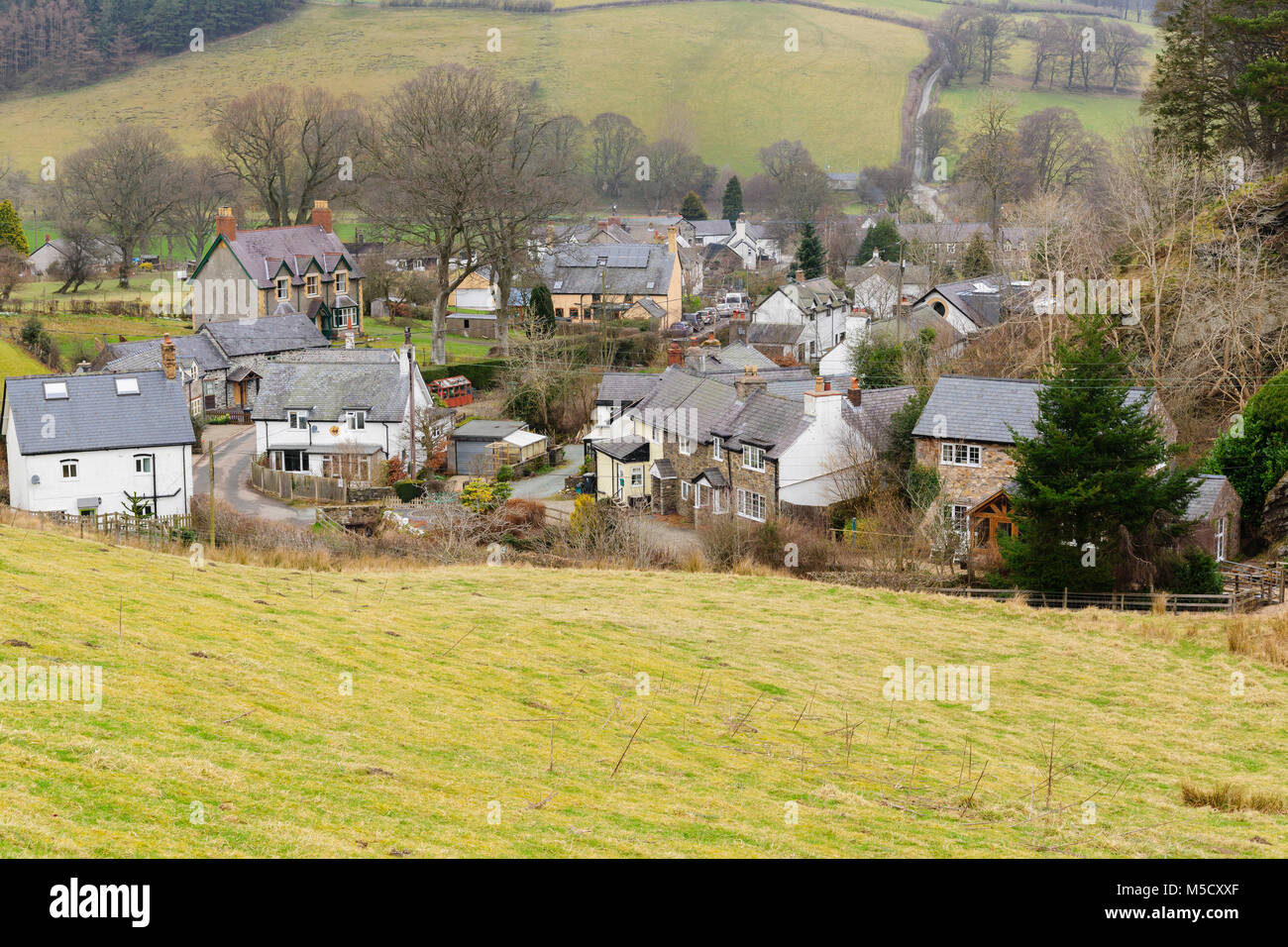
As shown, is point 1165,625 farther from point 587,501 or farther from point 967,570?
point 587,501

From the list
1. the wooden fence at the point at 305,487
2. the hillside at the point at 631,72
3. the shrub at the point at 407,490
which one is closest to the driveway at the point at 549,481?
the shrub at the point at 407,490

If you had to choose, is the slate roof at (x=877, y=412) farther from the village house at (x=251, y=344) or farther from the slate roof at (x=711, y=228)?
the slate roof at (x=711, y=228)

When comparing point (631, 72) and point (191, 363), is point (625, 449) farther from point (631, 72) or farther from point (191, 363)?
point (631, 72)

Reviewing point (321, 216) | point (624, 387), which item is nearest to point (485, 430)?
point (624, 387)

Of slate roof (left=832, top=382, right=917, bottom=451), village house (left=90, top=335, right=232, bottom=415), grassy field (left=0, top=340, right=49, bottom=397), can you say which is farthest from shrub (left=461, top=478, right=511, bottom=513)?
grassy field (left=0, top=340, right=49, bottom=397)

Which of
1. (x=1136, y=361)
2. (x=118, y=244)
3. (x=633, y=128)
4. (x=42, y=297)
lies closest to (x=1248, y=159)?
(x=1136, y=361)

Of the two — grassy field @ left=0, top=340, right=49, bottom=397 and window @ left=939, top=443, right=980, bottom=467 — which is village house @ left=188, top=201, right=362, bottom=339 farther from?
window @ left=939, top=443, right=980, bottom=467

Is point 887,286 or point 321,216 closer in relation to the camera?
point 887,286
